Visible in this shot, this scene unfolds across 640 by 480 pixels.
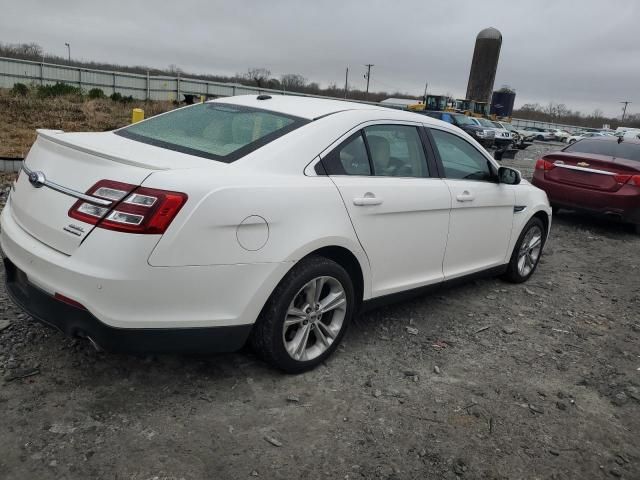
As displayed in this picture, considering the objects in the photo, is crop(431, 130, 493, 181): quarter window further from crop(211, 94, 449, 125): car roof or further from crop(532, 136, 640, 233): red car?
crop(532, 136, 640, 233): red car

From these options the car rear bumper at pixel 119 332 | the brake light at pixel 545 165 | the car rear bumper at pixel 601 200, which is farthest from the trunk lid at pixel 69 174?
the brake light at pixel 545 165

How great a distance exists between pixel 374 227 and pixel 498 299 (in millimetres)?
2083

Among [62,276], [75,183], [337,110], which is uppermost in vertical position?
[337,110]

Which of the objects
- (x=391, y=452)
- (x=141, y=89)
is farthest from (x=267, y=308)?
(x=141, y=89)

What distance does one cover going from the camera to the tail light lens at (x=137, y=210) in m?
2.43

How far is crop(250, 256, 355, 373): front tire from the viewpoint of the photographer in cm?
291

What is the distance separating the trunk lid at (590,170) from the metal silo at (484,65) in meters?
32.8

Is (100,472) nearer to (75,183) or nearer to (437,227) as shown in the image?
(75,183)

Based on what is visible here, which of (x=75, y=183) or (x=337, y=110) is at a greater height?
(x=337, y=110)

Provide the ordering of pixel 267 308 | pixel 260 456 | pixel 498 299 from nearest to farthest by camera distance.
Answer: pixel 260 456
pixel 267 308
pixel 498 299

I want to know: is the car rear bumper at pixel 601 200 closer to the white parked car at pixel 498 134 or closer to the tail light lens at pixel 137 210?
the tail light lens at pixel 137 210

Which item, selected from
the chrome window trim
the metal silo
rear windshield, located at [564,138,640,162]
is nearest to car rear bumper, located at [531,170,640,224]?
the chrome window trim

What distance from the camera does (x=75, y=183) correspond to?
8.68 feet

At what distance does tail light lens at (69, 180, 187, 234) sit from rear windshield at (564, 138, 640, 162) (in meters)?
7.90
